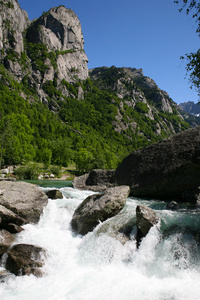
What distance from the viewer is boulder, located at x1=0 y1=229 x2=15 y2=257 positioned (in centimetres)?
923

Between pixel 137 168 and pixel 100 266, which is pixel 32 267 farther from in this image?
pixel 137 168

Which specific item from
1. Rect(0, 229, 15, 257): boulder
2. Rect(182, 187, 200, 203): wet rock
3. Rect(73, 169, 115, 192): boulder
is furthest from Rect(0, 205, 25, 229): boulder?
Rect(73, 169, 115, 192): boulder

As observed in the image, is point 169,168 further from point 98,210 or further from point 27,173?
point 27,173

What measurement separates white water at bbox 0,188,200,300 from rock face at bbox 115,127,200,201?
5.91 metres

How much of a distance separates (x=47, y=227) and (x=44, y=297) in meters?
5.73

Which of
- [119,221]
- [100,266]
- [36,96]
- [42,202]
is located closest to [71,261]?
[100,266]

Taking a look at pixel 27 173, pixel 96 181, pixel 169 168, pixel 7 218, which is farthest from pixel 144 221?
pixel 27 173

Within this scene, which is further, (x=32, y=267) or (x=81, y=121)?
(x=81, y=121)

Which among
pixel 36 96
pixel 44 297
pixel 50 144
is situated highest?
pixel 36 96

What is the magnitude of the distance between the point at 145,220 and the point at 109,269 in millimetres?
2951

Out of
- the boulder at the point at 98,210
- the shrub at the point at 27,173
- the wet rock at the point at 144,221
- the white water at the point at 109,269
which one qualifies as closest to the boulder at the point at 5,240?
the white water at the point at 109,269

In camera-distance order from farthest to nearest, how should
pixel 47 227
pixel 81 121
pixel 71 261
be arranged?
pixel 81 121 → pixel 47 227 → pixel 71 261

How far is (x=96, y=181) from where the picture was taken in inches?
1137

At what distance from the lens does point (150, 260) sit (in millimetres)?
8586
